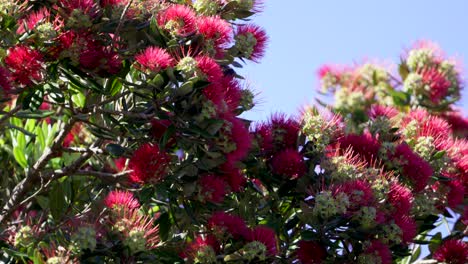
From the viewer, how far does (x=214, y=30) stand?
420 cm

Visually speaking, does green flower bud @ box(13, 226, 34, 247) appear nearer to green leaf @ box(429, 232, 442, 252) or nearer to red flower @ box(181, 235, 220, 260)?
red flower @ box(181, 235, 220, 260)

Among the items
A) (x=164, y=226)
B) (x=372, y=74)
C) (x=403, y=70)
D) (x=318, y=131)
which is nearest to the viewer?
(x=164, y=226)

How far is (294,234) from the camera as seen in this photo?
4.62 m

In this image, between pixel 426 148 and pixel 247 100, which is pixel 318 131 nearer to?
pixel 247 100

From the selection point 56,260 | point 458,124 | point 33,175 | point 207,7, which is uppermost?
point 458,124

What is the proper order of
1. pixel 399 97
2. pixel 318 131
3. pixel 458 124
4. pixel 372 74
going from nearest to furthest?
pixel 318 131, pixel 458 124, pixel 399 97, pixel 372 74

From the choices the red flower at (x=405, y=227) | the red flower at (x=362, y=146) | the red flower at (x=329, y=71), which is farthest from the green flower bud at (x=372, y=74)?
the red flower at (x=405, y=227)

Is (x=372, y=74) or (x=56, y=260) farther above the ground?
(x=372, y=74)

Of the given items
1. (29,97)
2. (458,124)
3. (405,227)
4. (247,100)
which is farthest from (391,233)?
(458,124)

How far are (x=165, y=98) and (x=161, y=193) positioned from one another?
15.1 inches

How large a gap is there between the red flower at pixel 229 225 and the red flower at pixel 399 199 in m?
0.71

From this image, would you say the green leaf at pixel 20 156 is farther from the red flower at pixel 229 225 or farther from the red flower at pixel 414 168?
the red flower at pixel 414 168

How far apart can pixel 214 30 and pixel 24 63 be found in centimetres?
77

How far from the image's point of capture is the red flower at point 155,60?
394 cm
